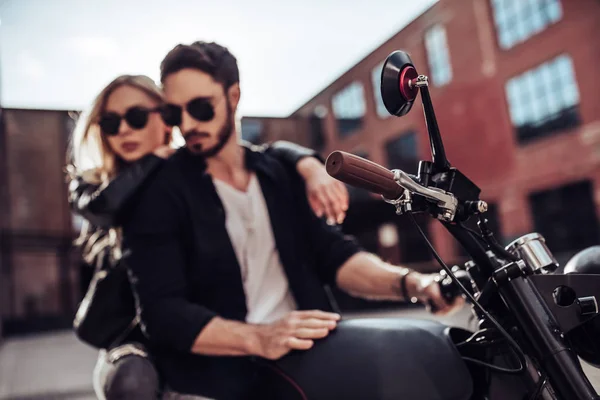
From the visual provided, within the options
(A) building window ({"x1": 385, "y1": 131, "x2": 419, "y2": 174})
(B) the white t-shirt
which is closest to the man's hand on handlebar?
(B) the white t-shirt

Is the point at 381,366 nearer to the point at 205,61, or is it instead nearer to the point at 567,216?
the point at 205,61

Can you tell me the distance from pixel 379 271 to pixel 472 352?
0.52 metres

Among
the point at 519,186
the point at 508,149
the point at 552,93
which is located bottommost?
the point at 519,186

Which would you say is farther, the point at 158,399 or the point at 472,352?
the point at 158,399

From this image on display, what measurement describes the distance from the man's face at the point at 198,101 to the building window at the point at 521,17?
40.7 feet

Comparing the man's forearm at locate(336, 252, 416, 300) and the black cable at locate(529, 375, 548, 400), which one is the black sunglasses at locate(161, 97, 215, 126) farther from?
the black cable at locate(529, 375, 548, 400)

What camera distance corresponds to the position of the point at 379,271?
4.37 feet

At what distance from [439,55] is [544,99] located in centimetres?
267

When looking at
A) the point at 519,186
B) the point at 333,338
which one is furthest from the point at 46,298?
the point at 333,338

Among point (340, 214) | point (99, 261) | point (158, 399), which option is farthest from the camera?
point (99, 261)

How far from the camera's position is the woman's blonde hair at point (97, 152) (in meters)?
1.27

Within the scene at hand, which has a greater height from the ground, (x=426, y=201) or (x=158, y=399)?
(x=426, y=201)

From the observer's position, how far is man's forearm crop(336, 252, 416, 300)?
4.18 ft

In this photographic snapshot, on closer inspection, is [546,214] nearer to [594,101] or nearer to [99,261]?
[594,101]
